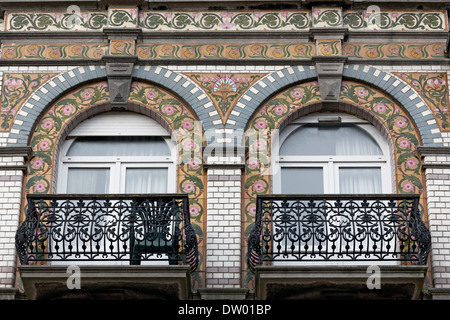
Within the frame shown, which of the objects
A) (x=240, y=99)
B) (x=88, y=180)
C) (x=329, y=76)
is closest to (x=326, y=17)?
(x=329, y=76)

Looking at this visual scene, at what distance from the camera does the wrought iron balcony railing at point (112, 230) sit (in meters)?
16.2

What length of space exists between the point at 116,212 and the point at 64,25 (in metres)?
4.12

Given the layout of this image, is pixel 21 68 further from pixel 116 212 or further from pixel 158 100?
pixel 116 212

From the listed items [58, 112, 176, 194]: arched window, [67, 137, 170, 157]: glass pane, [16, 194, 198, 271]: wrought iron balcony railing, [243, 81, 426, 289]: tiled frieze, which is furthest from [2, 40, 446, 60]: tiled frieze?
[16, 194, 198, 271]: wrought iron balcony railing

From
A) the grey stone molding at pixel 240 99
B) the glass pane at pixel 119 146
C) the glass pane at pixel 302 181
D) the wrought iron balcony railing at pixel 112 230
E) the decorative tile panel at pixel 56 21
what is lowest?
the wrought iron balcony railing at pixel 112 230

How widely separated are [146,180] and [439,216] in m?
4.68

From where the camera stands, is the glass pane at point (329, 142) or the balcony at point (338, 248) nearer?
the balcony at point (338, 248)

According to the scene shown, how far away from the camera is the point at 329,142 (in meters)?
18.5

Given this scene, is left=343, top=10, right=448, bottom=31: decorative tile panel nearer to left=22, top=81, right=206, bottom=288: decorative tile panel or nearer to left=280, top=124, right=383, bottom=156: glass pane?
left=280, top=124, right=383, bottom=156: glass pane

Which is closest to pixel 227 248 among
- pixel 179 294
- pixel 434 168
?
pixel 179 294

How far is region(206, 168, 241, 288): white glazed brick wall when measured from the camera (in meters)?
16.8

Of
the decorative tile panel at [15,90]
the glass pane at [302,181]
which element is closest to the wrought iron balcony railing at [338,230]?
the glass pane at [302,181]

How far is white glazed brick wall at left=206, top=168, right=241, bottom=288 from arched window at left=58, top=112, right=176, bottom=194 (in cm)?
82

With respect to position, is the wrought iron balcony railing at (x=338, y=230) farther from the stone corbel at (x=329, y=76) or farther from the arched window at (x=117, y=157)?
the stone corbel at (x=329, y=76)
